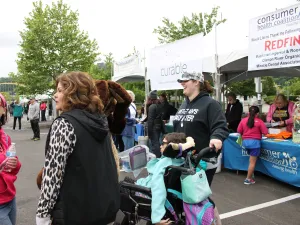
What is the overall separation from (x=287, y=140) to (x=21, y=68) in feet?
57.7

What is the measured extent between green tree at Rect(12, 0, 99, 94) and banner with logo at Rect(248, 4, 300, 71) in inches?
576

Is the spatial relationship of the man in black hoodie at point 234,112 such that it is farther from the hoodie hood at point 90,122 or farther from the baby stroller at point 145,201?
the hoodie hood at point 90,122

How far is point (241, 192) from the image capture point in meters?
5.08

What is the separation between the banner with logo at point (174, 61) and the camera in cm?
680

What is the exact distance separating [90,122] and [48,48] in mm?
18241

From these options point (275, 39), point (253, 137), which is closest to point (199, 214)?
point (253, 137)

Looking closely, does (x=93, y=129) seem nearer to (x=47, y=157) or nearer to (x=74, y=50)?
(x=47, y=157)

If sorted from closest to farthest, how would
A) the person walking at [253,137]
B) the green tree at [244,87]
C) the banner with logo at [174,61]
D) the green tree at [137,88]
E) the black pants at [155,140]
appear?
1. the person walking at [253,137]
2. the banner with logo at [174,61]
3. the black pants at [155,140]
4. the green tree at [244,87]
5. the green tree at [137,88]

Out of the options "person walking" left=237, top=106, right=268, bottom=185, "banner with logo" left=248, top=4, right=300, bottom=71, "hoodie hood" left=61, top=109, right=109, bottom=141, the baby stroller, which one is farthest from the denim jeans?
"banner with logo" left=248, top=4, right=300, bottom=71

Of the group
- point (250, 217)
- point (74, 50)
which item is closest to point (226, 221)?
point (250, 217)

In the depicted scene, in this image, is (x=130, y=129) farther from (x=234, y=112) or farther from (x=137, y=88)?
(x=137, y=88)

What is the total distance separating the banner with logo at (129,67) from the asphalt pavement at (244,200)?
467 centimetres

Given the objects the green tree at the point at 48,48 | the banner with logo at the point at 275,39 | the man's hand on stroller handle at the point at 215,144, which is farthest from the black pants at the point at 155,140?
the green tree at the point at 48,48

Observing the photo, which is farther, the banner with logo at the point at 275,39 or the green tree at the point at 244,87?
A: the green tree at the point at 244,87
